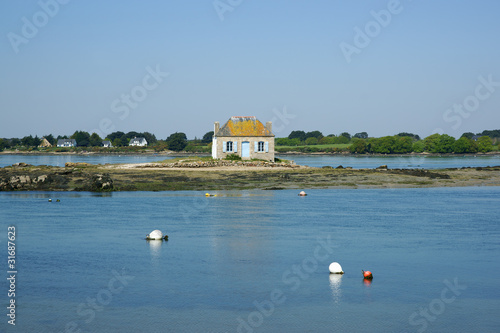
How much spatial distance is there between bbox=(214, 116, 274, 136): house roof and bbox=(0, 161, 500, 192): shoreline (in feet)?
13.3

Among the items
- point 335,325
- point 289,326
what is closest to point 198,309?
point 289,326

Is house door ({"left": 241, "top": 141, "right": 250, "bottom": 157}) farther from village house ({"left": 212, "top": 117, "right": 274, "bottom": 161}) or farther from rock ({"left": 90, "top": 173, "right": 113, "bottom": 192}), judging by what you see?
rock ({"left": 90, "top": 173, "right": 113, "bottom": 192})

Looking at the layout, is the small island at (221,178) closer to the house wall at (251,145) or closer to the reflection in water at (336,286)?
the house wall at (251,145)

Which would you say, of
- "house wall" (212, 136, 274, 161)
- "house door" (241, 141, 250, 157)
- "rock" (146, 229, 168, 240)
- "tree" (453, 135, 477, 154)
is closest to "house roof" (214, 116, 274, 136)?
"house wall" (212, 136, 274, 161)

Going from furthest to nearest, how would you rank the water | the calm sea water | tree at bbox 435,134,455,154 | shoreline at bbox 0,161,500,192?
1. tree at bbox 435,134,455,154
2. the calm sea water
3. shoreline at bbox 0,161,500,192
4. the water

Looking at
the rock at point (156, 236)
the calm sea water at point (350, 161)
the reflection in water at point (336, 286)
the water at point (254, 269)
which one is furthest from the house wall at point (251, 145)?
the reflection in water at point (336, 286)

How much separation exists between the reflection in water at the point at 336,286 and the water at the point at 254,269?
2.1 inches

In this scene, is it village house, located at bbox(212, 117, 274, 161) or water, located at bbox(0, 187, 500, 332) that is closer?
water, located at bbox(0, 187, 500, 332)

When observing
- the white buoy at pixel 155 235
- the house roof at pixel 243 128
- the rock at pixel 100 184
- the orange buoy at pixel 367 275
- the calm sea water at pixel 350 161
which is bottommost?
the calm sea water at pixel 350 161

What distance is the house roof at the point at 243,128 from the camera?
2677 inches

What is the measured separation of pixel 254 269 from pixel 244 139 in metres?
50.4

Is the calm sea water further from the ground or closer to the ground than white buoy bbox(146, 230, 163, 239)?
closer to the ground

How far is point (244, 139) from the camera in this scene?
223 feet

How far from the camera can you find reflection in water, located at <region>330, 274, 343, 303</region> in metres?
15.0
